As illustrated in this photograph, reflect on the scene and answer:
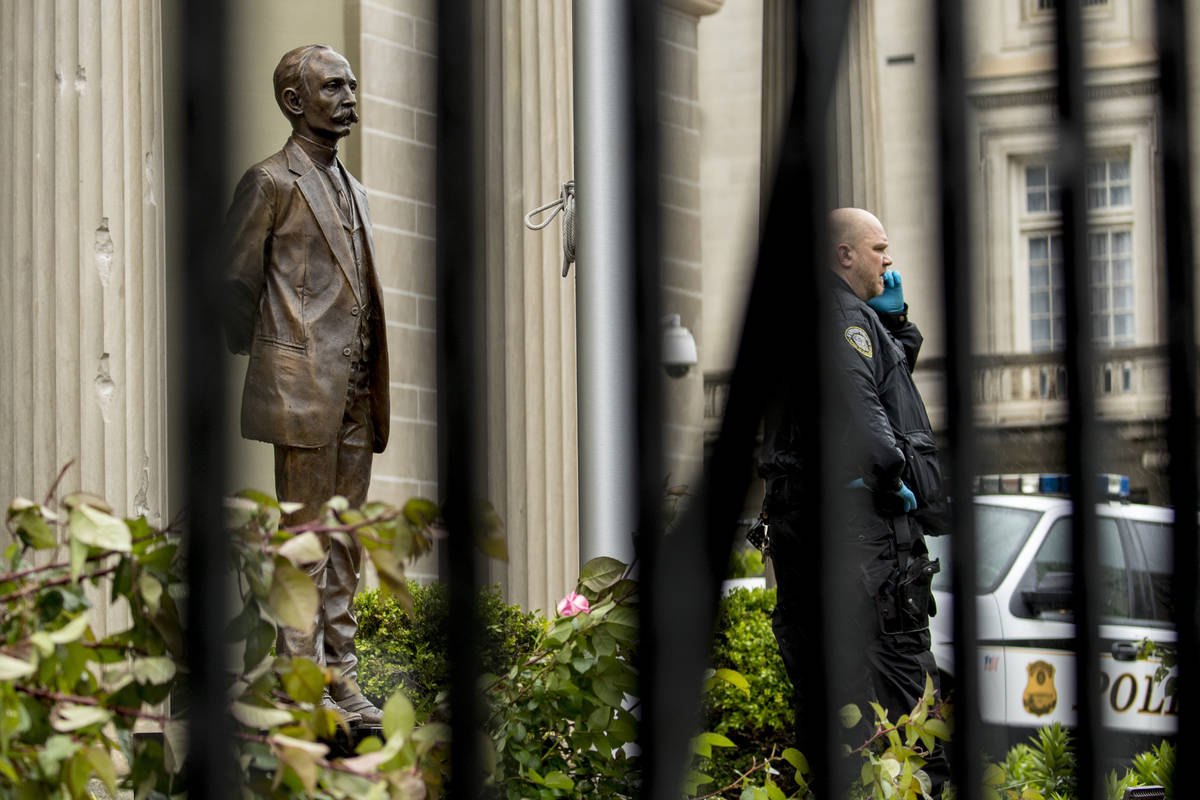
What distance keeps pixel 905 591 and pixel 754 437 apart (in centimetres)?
438

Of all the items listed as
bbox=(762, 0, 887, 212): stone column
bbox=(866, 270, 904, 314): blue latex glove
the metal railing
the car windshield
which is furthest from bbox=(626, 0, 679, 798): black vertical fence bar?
the car windshield

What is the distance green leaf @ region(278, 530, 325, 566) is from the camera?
1.05m

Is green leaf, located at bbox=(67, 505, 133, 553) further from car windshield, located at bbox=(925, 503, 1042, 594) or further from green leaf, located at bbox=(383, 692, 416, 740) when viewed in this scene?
car windshield, located at bbox=(925, 503, 1042, 594)

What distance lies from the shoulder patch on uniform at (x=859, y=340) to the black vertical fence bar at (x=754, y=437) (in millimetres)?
3917

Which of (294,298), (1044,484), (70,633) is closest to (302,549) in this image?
(70,633)

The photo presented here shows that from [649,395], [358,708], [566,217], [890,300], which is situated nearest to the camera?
[649,395]

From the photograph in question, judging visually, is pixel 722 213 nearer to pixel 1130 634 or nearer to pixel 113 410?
pixel 1130 634

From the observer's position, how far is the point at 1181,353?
1353 mm

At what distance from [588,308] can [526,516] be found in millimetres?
7695

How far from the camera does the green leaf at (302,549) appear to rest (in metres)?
1.05

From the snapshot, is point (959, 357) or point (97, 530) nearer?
point (97, 530)

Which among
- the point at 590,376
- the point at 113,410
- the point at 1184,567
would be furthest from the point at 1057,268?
the point at 113,410

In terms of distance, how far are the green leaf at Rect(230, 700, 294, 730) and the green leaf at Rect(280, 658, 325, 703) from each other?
13 mm

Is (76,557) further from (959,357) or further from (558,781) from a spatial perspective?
(558,781)
